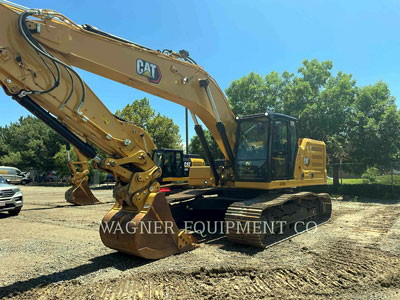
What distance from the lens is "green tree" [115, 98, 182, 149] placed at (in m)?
29.9

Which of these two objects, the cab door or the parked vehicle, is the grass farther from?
the parked vehicle

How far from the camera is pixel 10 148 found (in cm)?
4409

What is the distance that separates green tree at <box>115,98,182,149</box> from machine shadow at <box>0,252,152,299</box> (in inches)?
940

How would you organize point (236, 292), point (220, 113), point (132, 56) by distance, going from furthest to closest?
point (220, 113) < point (132, 56) < point (236, 292)

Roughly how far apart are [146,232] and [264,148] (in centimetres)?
341

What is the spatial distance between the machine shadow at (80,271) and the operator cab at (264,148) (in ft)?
10.4

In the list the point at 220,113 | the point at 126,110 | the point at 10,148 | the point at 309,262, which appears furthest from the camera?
the point at 10,148

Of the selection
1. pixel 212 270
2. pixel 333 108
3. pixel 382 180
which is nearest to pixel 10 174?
pixel 333 108

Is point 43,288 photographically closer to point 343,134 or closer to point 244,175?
point 244,175

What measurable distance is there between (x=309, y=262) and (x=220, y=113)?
3.98 meters

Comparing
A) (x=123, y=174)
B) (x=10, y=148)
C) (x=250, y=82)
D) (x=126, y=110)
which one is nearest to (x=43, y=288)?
(x=123, y=174)

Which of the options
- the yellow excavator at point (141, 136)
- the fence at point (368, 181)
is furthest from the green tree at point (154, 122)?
the yellow excavator at point (141, 136)

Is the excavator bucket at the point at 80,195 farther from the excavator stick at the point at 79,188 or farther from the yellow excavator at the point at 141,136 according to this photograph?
the yellow excavator at the point at 141,136

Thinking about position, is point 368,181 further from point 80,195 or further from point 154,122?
point 154,122
